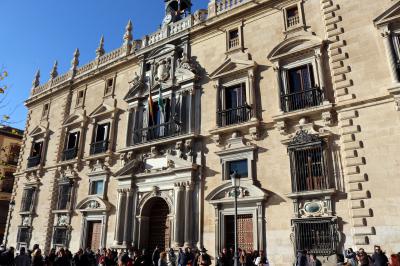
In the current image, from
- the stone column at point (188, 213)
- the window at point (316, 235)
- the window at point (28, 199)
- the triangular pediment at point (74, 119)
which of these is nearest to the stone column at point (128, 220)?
the stone column at point (188, 213)

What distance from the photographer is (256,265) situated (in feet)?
37.2

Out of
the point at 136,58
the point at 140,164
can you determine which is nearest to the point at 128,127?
the point at 140,164

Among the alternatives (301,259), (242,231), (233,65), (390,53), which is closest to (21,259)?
(242,231)

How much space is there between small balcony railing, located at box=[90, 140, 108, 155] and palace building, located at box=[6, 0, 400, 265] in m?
0.12

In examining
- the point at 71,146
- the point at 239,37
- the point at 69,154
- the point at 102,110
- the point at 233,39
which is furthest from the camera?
the point at 71,146

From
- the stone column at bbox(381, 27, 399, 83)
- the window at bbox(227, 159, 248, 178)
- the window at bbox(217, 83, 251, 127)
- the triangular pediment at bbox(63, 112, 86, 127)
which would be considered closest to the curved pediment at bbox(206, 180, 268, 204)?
the window at bbox(227, 159, 248, 178)

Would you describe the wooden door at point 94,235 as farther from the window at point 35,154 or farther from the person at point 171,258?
the window at point 35,154

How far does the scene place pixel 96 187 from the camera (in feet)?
63.8

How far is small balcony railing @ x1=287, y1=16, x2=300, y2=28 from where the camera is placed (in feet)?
48.8

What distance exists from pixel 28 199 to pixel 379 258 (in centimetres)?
2191

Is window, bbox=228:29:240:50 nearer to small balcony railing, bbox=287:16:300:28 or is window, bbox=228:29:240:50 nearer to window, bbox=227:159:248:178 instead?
small balcony railing, bbox=287:16:300:28

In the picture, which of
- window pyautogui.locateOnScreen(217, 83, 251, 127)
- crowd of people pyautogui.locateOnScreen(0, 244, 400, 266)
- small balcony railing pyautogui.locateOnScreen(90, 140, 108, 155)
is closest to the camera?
crowd of people pyautogui.locateOnScreen(0, 244, 400, 266)

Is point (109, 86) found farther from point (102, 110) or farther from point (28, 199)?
point (28, 199)

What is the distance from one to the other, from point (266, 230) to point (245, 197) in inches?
58.7
